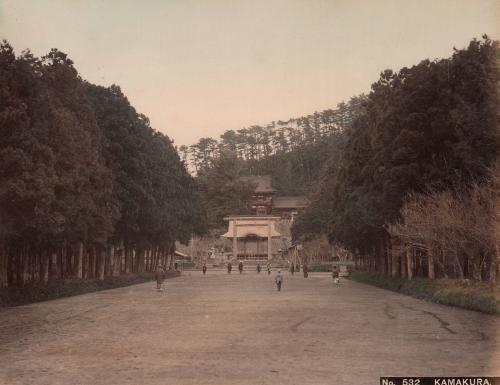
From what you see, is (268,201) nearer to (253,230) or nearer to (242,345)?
(253,230)

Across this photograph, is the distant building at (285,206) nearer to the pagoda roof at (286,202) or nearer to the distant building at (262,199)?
the pagoda roof at (286,202)

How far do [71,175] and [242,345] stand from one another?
538 inches

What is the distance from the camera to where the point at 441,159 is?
24984 millimetres

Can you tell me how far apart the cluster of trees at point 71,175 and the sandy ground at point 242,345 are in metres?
3.88

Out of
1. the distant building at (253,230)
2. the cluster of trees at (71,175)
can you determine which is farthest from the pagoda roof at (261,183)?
the cluster of trees at (71,175)

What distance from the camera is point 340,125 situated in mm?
121625

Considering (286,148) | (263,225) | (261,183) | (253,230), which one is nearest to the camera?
(253,230)

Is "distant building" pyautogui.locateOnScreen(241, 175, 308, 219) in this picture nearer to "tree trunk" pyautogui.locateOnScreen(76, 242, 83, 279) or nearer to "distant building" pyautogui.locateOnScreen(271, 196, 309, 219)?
"distant building" pyautogui.locateOnScreen(271, 196, 309, 219)

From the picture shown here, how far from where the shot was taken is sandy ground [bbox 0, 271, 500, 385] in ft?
28.3

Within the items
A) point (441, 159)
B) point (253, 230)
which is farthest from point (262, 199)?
point (441, 159)

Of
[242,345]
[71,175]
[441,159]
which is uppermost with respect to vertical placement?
[441,159]

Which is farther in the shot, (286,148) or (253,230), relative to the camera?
(286,148)

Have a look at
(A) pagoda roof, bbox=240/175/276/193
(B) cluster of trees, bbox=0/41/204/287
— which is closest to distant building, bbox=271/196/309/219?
(A) pagoda roof, bbox=240/175/276/193

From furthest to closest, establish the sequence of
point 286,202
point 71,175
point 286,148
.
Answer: point 286,148 < point 286,202 < point 71,175
